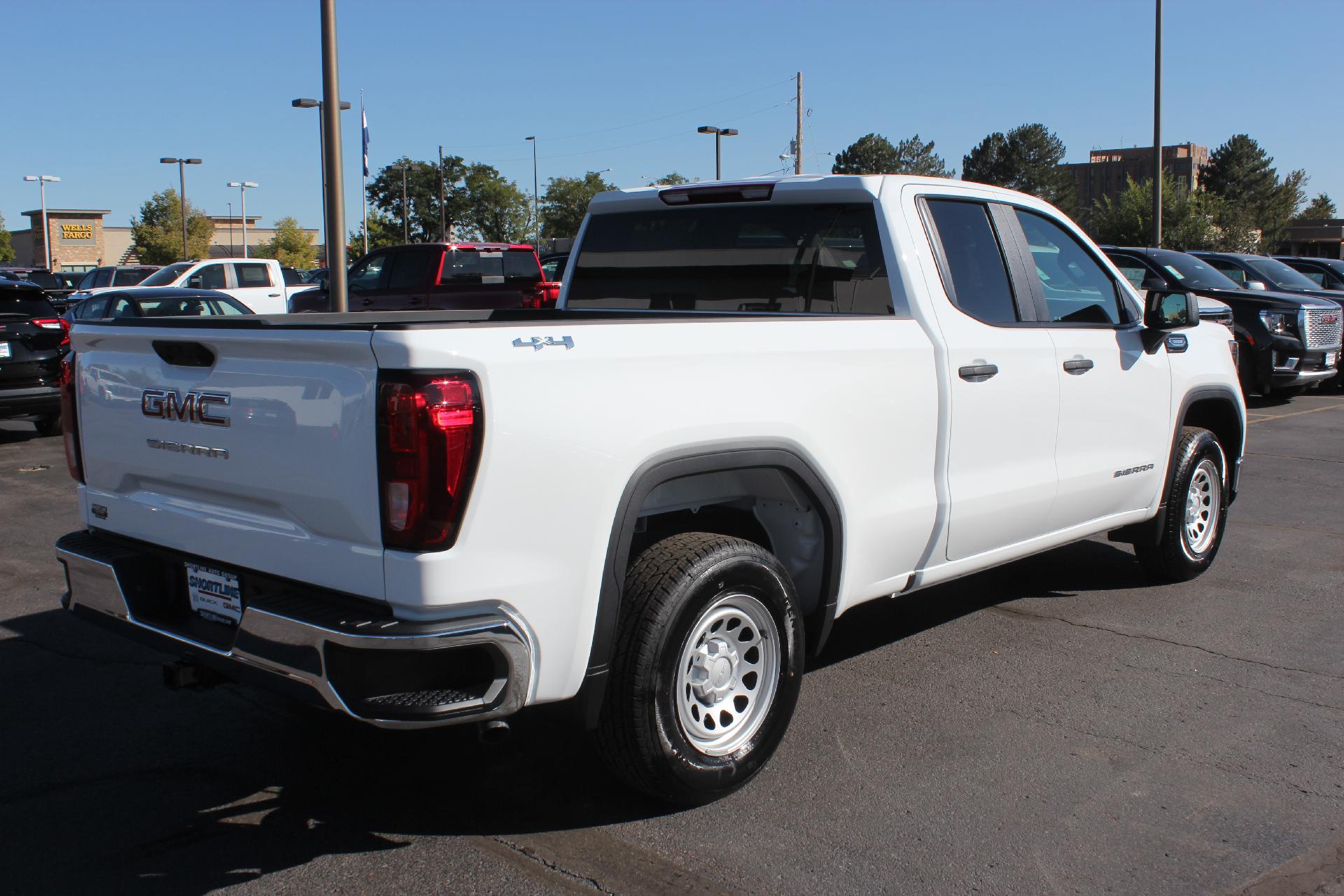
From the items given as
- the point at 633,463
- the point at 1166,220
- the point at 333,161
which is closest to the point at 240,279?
the point at 333,161

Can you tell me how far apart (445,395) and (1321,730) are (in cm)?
342

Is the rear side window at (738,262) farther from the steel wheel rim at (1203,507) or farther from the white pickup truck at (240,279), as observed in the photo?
the white pickup truck at (240,279)

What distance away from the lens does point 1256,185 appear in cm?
9931

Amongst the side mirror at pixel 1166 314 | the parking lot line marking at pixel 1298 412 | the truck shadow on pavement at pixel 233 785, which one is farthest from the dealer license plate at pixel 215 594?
the parking lot line marking at pixel 1298 412

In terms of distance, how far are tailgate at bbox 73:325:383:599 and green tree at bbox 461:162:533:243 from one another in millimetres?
80364

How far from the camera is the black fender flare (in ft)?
10.7

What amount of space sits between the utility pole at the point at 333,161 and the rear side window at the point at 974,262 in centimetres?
1034

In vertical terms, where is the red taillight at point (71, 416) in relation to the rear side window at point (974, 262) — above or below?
below

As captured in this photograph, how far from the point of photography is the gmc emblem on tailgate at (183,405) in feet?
10.8

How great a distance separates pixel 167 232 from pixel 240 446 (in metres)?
81.7

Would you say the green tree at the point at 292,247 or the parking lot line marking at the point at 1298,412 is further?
the green tree at the point at 292,247

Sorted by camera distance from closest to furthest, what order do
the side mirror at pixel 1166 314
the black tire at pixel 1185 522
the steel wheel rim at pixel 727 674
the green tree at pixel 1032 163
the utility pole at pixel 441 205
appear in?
the steel wheel rim at pixel 727 674 → the side mirror at pixel 1166 314 → the black tire at pixel 1185 522 → the utility pole at pixel 441 205 → the green tree at pixel 1032 163

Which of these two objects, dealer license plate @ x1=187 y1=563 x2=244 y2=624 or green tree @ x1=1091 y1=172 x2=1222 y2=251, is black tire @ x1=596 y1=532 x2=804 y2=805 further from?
green tree @ x1=1091 y1=172 x2=1222 y2=251

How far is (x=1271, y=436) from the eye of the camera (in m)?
12.5
